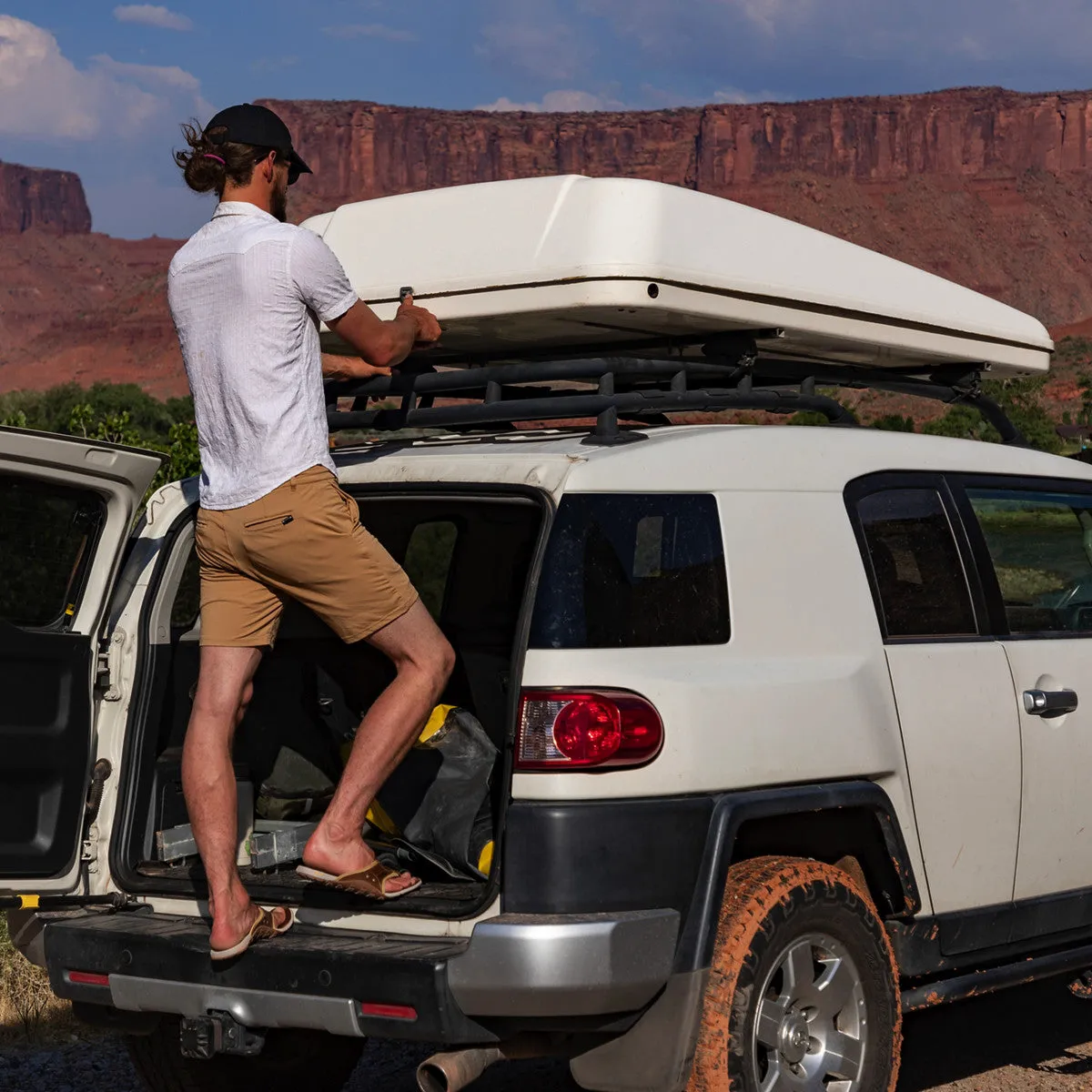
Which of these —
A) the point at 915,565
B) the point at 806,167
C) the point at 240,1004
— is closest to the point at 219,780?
the point at 240,1004

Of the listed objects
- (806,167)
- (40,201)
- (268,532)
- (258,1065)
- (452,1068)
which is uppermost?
(40,201)

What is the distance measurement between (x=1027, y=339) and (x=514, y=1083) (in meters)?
2.91

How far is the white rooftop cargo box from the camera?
423cm

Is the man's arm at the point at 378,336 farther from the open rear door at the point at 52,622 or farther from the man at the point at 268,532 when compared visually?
the open rear door at the point at 52,622

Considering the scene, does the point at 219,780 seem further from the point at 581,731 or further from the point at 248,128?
the point at 248,128

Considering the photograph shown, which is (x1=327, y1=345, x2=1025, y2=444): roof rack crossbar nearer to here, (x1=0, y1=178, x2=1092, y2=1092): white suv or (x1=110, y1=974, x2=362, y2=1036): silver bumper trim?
(x1=0, y1=178, x2=1092, y2=1092): white suv

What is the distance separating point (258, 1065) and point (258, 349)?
2059mm

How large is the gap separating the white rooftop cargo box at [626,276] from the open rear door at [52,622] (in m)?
0.98

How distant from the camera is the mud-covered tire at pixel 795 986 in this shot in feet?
12.1

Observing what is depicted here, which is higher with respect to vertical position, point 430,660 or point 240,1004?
point 430,660

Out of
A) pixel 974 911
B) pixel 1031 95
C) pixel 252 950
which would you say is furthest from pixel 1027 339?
pixel 1031 95

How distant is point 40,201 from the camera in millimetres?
149000

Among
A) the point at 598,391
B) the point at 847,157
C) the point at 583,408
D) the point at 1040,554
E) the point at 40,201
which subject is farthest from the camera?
the point at 40,201

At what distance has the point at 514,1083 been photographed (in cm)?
516
